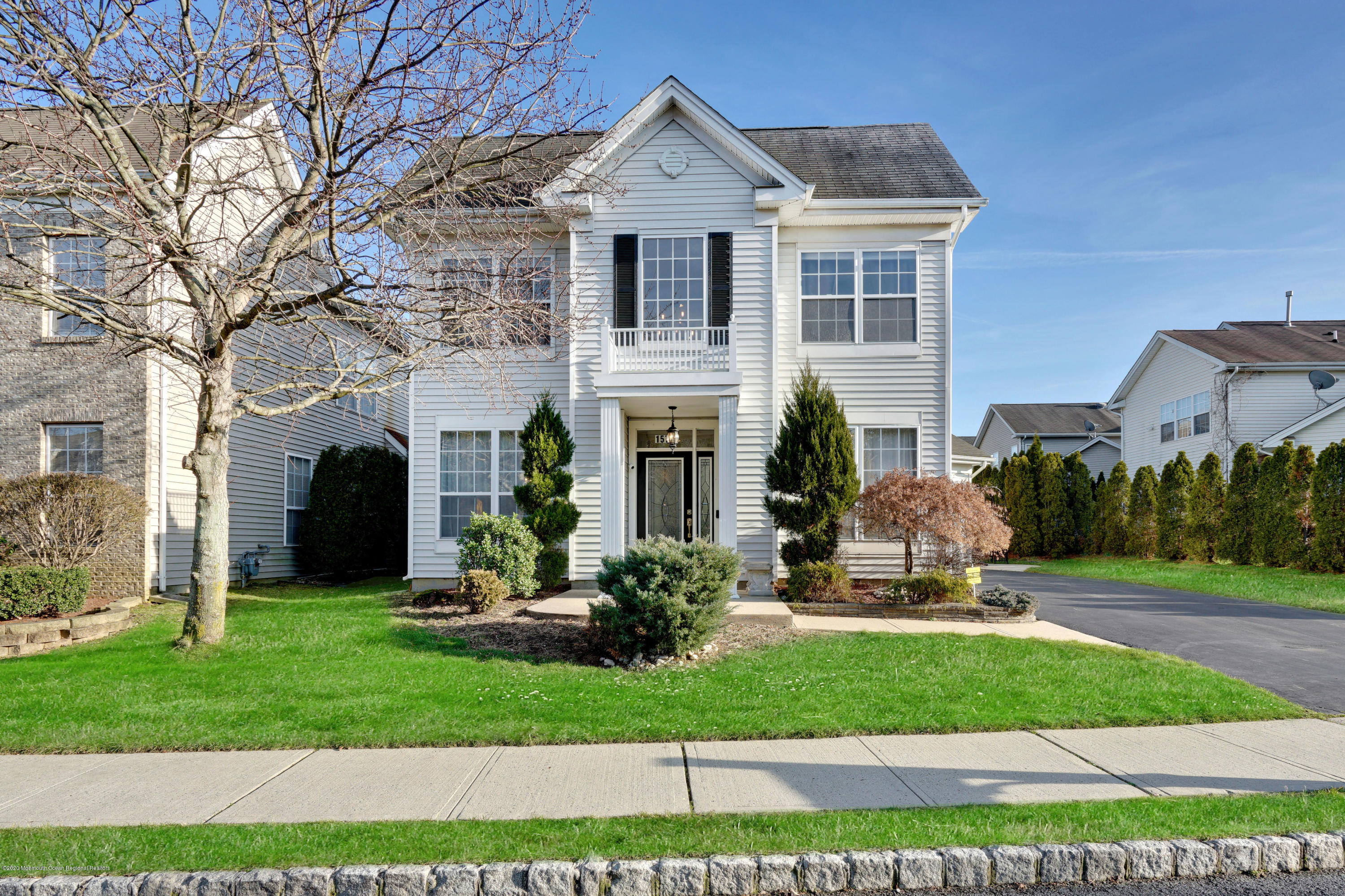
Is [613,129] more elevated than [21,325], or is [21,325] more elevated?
[613,129]

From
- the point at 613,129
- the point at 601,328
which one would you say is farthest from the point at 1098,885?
the point at 613,129

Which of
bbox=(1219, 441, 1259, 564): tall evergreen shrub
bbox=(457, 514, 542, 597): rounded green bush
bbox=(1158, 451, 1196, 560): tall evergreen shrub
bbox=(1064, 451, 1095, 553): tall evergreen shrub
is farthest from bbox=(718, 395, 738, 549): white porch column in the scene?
bbox=(1064, 451, 1095, 553): tall evergreen shrub

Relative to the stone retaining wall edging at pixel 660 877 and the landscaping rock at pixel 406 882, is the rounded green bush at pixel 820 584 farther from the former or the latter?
the landscaping rock at pixel 406 882

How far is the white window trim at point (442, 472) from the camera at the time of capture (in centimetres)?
1462

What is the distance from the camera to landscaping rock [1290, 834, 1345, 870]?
4.19 meters

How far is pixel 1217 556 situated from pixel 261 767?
23115 mm

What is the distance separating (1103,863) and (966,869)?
0.76 meters

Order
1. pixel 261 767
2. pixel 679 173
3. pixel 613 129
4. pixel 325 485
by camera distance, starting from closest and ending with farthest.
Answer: pixel 261 767 → pixel 613 129 → pixel 679 173 → pixel 325 485

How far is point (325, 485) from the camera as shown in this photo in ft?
56.8

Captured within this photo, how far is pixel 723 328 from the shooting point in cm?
1369

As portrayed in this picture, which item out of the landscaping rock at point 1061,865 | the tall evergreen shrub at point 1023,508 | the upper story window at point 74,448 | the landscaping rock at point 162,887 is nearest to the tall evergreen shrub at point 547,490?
the upper story window at point 74,448

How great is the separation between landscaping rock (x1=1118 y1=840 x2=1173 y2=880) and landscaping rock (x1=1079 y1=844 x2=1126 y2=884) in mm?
36

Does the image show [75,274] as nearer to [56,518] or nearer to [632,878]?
[56,518]

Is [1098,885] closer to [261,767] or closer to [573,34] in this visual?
[261,767]
